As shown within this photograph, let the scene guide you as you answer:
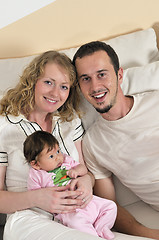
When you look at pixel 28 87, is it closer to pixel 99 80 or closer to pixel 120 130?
pixel 99 80

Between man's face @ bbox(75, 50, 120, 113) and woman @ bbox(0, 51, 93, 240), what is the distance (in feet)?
0.25

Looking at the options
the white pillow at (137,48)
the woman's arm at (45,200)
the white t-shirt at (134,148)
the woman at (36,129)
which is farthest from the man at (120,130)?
the woman's arm at (45,200)

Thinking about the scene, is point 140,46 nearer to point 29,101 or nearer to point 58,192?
point 29,101

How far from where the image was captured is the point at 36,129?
1508 mm

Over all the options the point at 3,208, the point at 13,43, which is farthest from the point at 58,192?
the point at 13,43

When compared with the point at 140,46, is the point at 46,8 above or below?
above

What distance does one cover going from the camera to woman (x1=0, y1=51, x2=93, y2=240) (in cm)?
132

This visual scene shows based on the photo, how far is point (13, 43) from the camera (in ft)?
6.64

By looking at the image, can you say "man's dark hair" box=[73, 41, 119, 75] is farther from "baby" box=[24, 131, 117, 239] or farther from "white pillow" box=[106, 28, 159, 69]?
"baby" box=[24, 131, 117, 239]

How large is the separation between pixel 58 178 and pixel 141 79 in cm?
73

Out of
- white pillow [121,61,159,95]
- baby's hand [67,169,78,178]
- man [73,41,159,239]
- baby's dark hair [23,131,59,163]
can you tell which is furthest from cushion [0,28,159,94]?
baby's hand [67,169,78,178]

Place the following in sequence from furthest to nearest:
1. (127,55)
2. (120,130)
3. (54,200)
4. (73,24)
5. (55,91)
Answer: (73,24)
(127,55)
(120,130)
(55,91)
(54,200)

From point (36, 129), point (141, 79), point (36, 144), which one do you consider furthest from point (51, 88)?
point (141, 79)

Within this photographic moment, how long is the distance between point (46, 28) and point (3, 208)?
1.20 m
